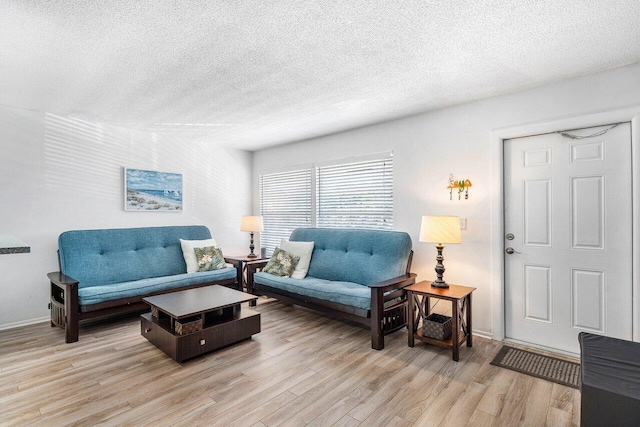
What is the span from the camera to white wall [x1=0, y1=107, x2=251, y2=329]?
3.37 metres

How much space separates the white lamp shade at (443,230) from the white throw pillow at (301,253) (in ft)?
5.18

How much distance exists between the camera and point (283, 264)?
4.00 metres

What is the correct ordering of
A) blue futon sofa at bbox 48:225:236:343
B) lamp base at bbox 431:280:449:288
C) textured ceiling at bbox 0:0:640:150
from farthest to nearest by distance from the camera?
blue futon sofa at bbox 48:225:236:343, lamp base at bbox 431:280:449:288, textured ceiling at bbox 0:0:640:150

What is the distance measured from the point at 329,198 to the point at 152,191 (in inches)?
94.1

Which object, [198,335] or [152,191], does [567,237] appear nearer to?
[198,335]

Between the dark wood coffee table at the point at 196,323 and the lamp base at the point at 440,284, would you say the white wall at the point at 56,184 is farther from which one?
the lamp base at the point at 440,284

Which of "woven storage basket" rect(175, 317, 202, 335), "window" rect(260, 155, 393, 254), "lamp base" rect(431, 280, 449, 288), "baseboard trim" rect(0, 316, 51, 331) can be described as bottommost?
"baseboard trim" rect(0, 316, 51, 331)

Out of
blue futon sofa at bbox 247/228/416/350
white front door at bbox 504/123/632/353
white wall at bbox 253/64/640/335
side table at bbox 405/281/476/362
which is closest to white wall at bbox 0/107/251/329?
blue futon sofa at bbox 247/228/416/350

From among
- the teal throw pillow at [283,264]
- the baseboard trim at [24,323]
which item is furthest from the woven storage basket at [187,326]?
the baseboard trim at [24,323]

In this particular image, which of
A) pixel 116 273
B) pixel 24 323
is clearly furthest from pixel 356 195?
pixel 24 323

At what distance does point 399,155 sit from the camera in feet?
12.4

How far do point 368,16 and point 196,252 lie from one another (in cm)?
341

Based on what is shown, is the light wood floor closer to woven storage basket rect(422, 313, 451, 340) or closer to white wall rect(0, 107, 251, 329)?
woven storage basket rect(422, 313, 451, 340)

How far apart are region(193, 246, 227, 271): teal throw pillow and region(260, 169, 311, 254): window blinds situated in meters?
1.13
